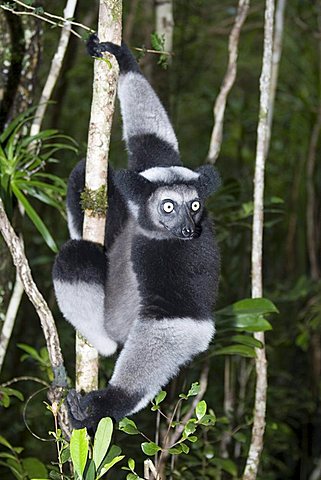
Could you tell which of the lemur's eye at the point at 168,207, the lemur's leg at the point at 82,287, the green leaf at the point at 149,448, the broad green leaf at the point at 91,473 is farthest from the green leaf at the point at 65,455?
the lemur's eye at the point at 168,207

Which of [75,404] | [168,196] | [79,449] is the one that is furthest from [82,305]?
[79,449]

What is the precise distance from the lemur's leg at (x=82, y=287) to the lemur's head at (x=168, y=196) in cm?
27

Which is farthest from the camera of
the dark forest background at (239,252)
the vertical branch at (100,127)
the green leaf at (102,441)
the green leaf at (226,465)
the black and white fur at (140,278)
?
the dark forest background at (239,252)

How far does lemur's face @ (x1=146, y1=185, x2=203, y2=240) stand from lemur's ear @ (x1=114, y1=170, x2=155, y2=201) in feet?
0.16

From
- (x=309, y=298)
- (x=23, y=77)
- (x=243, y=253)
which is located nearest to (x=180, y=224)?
(x=23, y=77)

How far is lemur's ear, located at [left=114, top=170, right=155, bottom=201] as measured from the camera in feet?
8.87

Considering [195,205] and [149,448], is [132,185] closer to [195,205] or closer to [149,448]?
[195,205]

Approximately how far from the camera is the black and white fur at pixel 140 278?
103 inches

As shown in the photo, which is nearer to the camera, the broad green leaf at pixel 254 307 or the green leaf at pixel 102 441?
the green leaf at pixel 102 441

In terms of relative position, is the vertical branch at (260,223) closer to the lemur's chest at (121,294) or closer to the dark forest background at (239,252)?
the dark forest background at (239,252)

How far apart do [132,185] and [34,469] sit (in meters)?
1.31

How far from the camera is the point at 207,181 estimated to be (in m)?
2.84

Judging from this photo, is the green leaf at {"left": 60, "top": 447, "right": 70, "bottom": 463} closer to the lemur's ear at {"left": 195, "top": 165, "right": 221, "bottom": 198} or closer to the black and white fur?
the black and white fur

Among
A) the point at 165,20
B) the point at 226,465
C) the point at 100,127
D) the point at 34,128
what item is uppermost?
the point at 165,20
